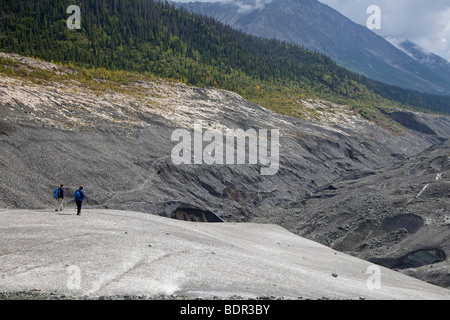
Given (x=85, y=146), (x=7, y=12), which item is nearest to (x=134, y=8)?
(x=7, y=12)

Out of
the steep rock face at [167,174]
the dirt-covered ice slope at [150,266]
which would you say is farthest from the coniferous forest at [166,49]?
the dirt-covered ice slope at [150,266]

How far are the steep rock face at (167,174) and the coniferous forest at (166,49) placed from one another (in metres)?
16.2

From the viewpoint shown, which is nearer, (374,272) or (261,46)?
(374,272)

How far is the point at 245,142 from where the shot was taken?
50.7m

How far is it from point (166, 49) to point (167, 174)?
65626mm

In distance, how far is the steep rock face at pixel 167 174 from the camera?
26.0 meters

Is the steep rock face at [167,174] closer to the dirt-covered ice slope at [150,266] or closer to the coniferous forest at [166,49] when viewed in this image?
the dirt-covered ice slope at [150,266]

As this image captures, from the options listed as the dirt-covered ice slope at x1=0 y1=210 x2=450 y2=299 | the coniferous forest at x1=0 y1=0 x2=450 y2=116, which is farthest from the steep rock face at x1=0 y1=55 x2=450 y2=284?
the coniferous forest at x1=0 y1=0 x2=450 y2=116

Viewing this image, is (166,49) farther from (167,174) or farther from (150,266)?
(150,266)

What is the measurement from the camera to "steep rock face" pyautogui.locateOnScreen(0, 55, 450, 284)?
2600cm

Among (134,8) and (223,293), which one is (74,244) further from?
(134,8)

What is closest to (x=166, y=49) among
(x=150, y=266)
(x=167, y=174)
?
(x=167, y=174)

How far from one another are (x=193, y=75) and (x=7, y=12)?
3503 cm

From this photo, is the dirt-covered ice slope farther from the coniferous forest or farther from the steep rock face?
the coniferous forest
